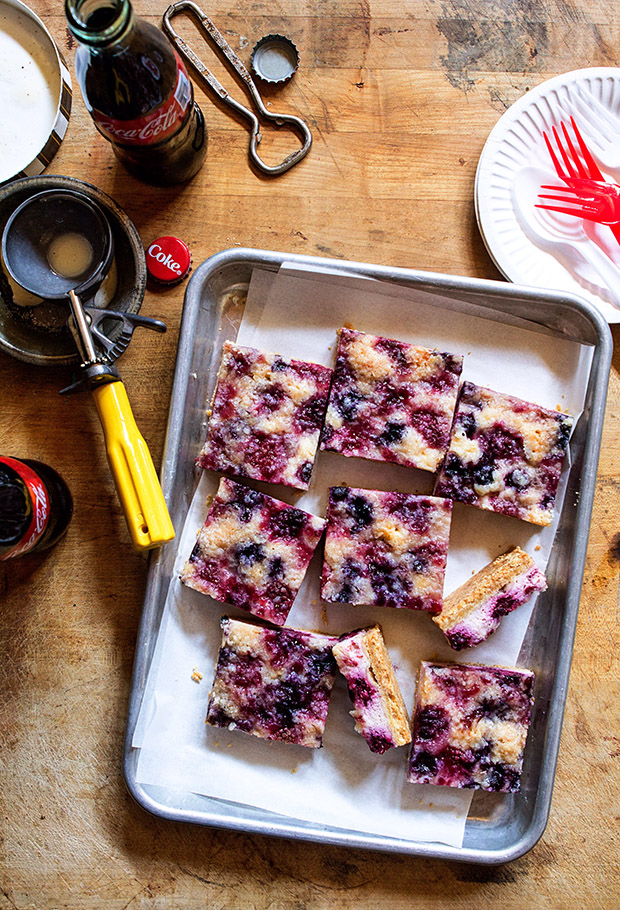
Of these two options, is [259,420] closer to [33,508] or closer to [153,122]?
[33,508]

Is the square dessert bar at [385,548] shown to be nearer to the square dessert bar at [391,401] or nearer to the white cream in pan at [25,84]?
the square dessert bar at [391,401]

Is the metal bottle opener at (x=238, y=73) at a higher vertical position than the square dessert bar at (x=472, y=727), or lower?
higher

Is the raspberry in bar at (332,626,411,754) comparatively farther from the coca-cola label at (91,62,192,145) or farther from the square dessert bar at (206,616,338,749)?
the coca-cola label at (91,62,192,145)

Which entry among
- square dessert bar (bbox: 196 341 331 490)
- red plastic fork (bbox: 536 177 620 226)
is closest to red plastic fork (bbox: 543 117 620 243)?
red plastic fork (bbox: 536 177 620 226)

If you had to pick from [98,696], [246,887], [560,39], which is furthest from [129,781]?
[560,39]

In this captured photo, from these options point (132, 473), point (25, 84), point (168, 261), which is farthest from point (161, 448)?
point (25, 84)

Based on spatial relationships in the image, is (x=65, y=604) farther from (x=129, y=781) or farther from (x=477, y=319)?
(x=477, y=319)

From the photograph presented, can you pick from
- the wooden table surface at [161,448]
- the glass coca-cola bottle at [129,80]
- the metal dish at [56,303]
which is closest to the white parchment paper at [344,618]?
the wooden table surface at [161,448]
